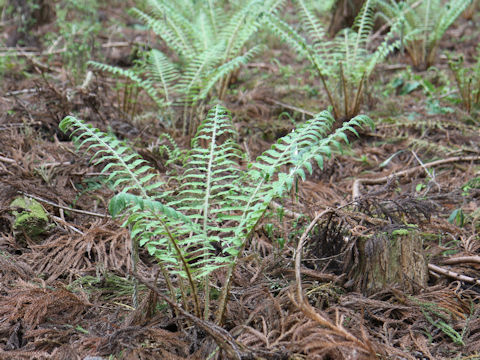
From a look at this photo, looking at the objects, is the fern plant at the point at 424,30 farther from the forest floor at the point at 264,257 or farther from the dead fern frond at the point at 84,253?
the dead fern frond at the point at 84,253

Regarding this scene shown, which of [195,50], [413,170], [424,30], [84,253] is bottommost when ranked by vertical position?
[84,253]

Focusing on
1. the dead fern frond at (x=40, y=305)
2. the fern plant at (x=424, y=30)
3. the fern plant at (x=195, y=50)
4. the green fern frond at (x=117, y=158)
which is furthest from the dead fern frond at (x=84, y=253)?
the fern plant at (x=424, y=30)

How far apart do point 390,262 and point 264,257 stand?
1.87 feet

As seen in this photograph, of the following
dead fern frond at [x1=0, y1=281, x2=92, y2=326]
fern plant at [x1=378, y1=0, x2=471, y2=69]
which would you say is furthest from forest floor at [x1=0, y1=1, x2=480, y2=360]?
fern plant at [x1=378, y1=0, x2=471, y2=69]

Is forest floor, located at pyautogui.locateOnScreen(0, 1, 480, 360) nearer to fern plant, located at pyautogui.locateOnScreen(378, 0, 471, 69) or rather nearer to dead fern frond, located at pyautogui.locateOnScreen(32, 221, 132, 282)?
dead fern frond, located at pyautogui.locateOnScreen(32, 221, 132, 282)

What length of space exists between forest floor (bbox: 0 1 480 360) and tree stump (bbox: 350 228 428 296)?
41mm

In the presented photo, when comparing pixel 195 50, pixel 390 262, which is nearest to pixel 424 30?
pixel 195 50

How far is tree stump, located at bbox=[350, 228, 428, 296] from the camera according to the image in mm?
1786

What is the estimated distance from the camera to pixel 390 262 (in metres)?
1.81

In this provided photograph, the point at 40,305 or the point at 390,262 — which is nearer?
the point at 40,305

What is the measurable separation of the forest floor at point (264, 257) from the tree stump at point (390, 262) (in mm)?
41

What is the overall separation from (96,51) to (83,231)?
2948mm

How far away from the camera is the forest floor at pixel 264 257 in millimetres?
1488

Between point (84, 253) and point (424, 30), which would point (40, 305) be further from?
point (424, 30)
